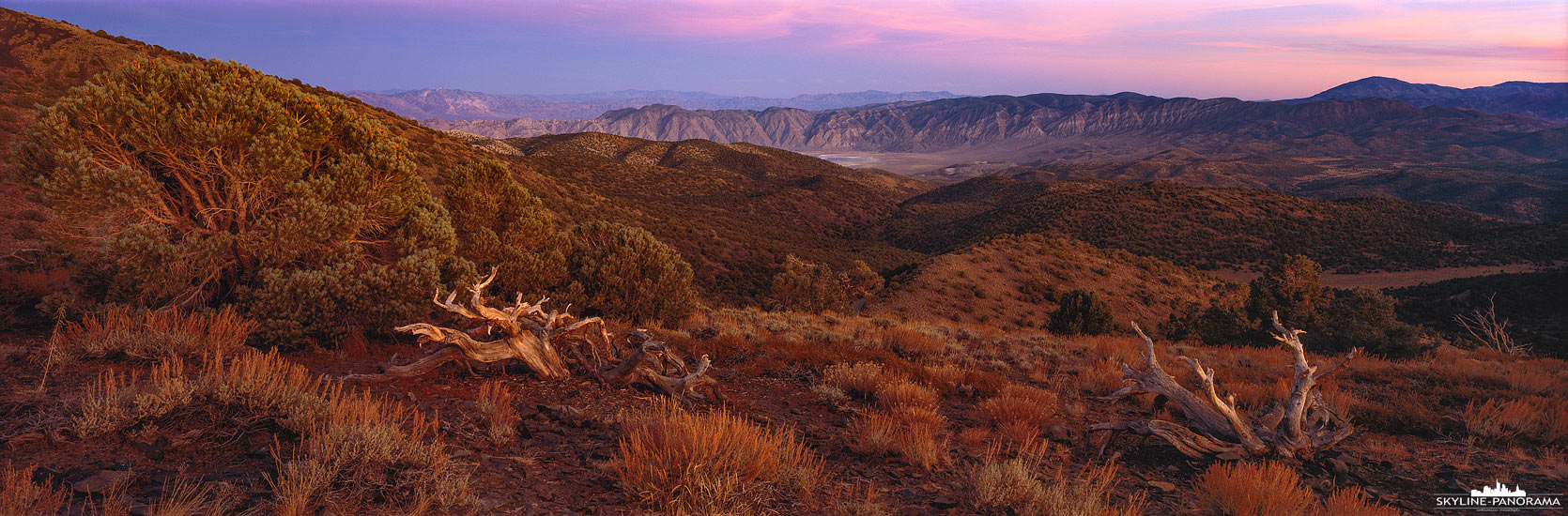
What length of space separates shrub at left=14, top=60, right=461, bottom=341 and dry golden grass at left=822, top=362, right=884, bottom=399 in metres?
5.75

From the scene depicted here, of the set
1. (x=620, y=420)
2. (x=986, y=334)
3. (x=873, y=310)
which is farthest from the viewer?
(x=873, y=310)

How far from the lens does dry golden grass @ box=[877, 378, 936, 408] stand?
641 centimetres

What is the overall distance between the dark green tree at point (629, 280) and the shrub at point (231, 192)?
4.36 metres

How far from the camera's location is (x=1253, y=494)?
402 centimetres

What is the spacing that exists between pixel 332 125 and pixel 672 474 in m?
8.20

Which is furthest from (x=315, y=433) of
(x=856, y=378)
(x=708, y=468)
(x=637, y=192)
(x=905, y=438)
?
(x=637, y=192)

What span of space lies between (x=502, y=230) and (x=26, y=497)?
1020cm

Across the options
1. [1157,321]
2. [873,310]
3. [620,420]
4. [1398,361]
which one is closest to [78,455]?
[620,420]

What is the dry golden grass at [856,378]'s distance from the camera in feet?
23.6

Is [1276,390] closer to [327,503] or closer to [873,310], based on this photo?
[327,503]

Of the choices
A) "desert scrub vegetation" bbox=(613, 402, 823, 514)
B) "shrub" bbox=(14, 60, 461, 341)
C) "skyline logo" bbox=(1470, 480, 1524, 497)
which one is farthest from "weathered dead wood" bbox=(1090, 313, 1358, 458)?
"shrub" bbox=(14, 60, 461, 341)

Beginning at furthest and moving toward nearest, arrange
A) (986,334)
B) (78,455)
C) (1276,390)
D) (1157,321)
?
(1157,321) < (986,334) < (1276,390) < (78,455)

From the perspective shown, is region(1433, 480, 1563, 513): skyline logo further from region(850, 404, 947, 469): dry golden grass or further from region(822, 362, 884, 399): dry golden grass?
region(822, 362, 884, 399): dry golden grass

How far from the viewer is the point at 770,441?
434cm
